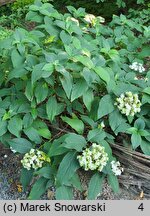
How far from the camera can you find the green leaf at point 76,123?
2580 millimetres

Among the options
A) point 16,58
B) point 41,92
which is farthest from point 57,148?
point 16,58

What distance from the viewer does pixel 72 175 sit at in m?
2.37

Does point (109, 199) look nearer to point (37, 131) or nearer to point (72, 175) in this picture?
point (72, 175)

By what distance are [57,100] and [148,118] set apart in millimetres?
632

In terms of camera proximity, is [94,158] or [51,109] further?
[51,109]

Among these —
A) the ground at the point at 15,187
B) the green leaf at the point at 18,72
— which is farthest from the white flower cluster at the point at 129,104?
the green leaf at the point at 18,72

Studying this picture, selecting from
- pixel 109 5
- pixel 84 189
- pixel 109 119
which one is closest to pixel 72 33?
pixel 109 119

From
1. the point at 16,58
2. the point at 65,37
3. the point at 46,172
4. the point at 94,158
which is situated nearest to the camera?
the point at 94,158

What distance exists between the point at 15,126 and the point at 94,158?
0.57 meters

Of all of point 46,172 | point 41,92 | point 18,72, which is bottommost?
point 46,172

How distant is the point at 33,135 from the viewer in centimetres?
259

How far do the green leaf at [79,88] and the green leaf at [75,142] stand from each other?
25 cm

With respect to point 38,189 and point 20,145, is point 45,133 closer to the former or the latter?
point 20,145

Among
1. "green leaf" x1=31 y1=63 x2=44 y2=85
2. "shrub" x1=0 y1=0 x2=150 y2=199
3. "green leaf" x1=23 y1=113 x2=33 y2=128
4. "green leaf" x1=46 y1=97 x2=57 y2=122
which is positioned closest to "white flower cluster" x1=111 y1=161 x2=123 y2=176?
"shrub" x1=0 y1=0 x2=150 y2=199
